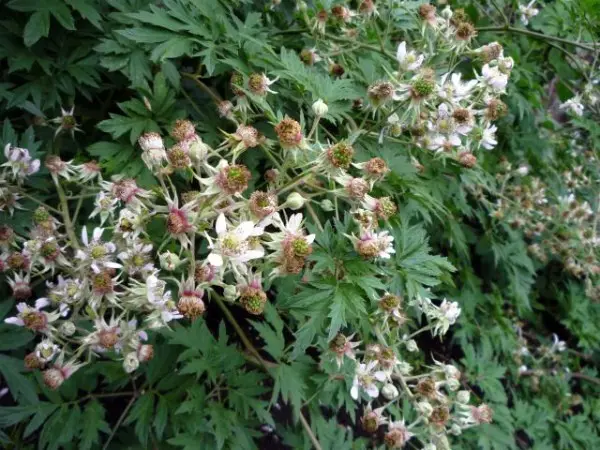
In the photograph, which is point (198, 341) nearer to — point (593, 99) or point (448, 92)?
point (448, 92)

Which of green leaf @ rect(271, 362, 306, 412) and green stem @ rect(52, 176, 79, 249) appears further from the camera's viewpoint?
green leaf @ rect(271, 362, 306, 412)

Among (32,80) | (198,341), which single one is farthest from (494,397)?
(32,80)

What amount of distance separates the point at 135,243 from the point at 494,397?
2709mm

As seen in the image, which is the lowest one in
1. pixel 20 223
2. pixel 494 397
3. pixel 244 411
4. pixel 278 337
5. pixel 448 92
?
pixel 494 397

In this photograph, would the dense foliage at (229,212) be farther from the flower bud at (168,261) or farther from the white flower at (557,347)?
the white flower at (557,347)

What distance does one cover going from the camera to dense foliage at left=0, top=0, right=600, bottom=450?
1.80 m

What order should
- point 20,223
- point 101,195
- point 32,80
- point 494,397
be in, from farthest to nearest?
point 494,397, point 32,80, point 20,223, point 101,195

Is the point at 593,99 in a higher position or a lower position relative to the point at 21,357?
higher

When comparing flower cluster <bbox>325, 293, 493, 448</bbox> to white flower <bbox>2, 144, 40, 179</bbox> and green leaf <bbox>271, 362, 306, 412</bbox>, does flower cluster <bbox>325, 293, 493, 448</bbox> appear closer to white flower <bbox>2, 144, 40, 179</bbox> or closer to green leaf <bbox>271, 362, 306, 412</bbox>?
green leaf <bbox>271, 362, 306, 412</bbox>

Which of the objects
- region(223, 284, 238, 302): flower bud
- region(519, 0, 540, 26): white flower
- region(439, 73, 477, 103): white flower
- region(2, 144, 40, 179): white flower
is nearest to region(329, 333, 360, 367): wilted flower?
region(223, 284, 238, 302): flower bud

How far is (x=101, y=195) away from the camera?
6.74 feet

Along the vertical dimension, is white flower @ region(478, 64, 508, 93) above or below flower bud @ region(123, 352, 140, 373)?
above

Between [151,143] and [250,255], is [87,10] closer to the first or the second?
[151,143]

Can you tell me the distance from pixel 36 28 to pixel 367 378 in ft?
6.38
